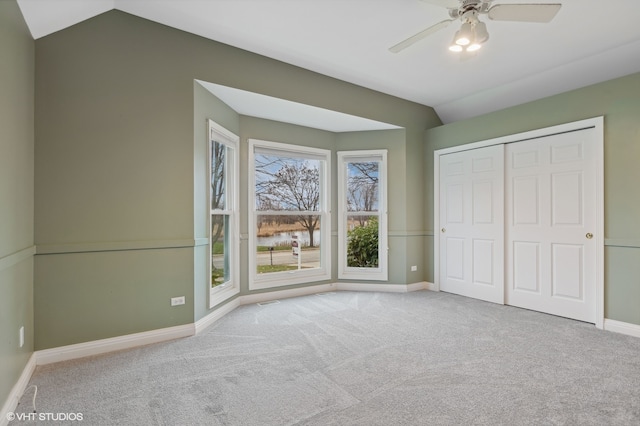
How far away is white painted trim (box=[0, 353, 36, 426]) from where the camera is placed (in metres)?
1.72

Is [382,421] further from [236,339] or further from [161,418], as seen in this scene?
[236,339]

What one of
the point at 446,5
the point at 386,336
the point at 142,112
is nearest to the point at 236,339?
the point at 386,336

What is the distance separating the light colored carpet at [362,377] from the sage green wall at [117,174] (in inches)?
17.2

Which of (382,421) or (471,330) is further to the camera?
(471,330)

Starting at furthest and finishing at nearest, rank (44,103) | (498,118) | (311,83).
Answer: (498,118) → (311,83) → (44,103)

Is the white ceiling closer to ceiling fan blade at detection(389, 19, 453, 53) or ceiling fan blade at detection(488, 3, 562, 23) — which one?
ceiling fan blade at detection(389, 19, 453, 53)

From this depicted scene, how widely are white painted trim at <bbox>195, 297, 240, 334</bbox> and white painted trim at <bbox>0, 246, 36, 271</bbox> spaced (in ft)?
4.66

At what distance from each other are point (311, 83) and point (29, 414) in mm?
3716

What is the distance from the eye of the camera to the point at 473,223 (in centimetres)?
431

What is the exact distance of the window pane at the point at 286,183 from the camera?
4273 millimetres

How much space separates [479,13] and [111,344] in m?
3.95

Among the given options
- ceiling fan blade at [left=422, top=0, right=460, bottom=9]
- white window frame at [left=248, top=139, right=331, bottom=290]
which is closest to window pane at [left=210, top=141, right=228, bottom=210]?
white window frame at [left=248, top=139, right=331, bottom=290]

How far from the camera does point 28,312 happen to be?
89.7 inches

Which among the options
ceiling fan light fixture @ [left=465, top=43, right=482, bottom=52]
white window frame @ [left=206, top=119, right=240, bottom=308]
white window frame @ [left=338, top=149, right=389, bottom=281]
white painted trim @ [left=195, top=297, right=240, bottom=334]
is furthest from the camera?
white window frame @ [left=338, top=149, right=389, bottom=281]
